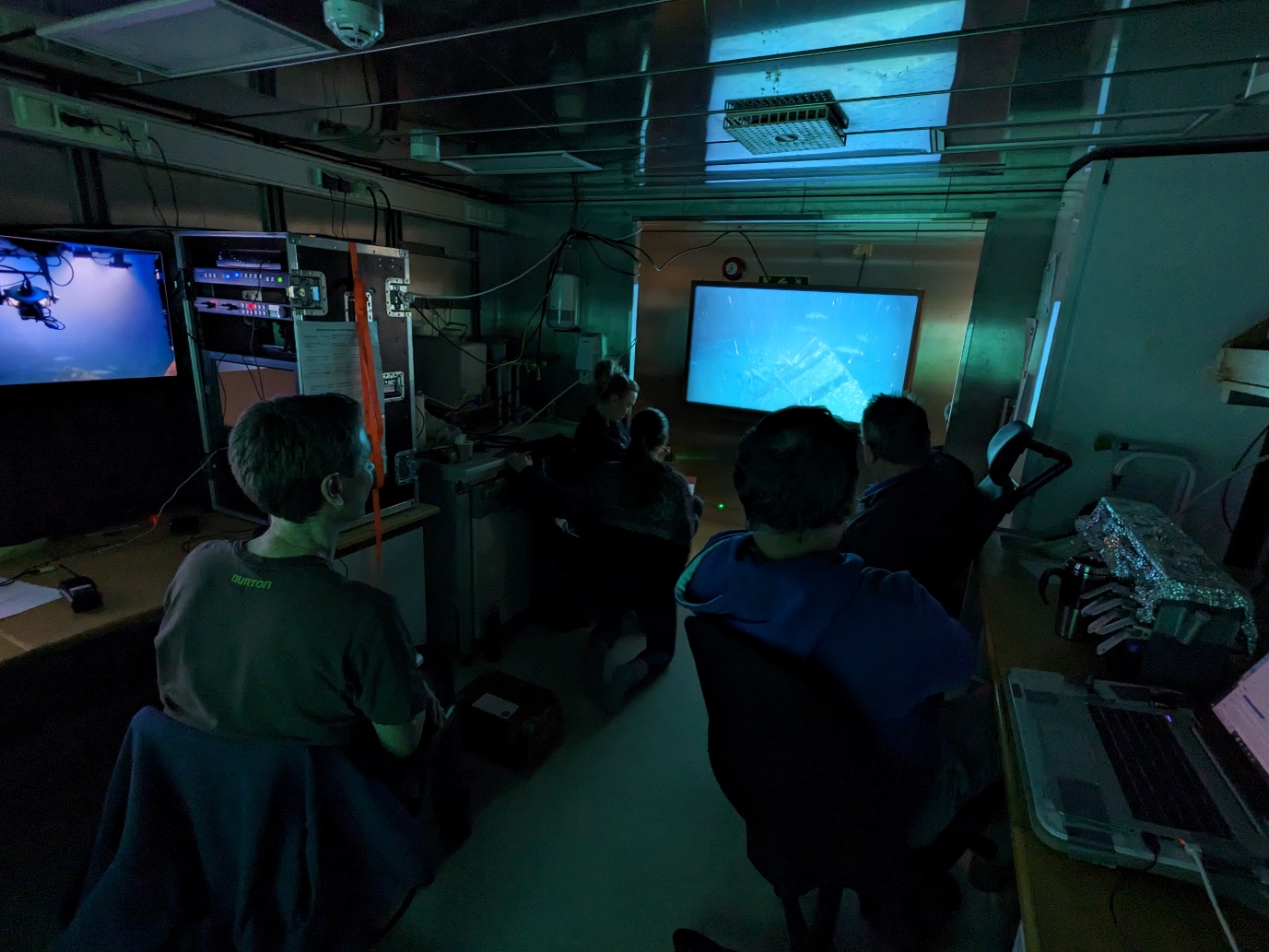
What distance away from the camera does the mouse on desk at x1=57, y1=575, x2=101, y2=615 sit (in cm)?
141

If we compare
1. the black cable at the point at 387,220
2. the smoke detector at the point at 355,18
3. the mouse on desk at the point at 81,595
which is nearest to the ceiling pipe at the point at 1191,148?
the smoke detector at the point at 355,18

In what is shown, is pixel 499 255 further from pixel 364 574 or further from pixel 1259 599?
pixel 1259 599

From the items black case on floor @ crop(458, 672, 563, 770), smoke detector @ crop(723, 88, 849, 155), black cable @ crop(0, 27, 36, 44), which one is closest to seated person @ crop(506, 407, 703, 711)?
black case on floor @ crop(458, 672, 563, 770)

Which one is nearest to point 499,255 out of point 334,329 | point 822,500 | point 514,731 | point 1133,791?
point 334,329

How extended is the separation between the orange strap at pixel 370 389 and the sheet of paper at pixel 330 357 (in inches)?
1.0

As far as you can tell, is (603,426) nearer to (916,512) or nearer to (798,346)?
(916,512)

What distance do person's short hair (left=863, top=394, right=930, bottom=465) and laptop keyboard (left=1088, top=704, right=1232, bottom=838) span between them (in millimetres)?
884

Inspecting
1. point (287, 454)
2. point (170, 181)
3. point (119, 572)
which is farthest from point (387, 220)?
point (287, 454)

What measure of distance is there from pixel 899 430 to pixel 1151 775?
1.09 meters

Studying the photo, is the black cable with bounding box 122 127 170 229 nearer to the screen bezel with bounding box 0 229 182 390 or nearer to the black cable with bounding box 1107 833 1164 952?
the screen bezel with bounding box 0 229 182 390

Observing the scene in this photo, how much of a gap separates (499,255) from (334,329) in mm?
2257

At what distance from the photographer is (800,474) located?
106 cm

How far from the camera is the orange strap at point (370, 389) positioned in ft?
6.04

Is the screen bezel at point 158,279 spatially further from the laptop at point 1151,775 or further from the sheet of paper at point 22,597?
the laptop at point 1151,775
